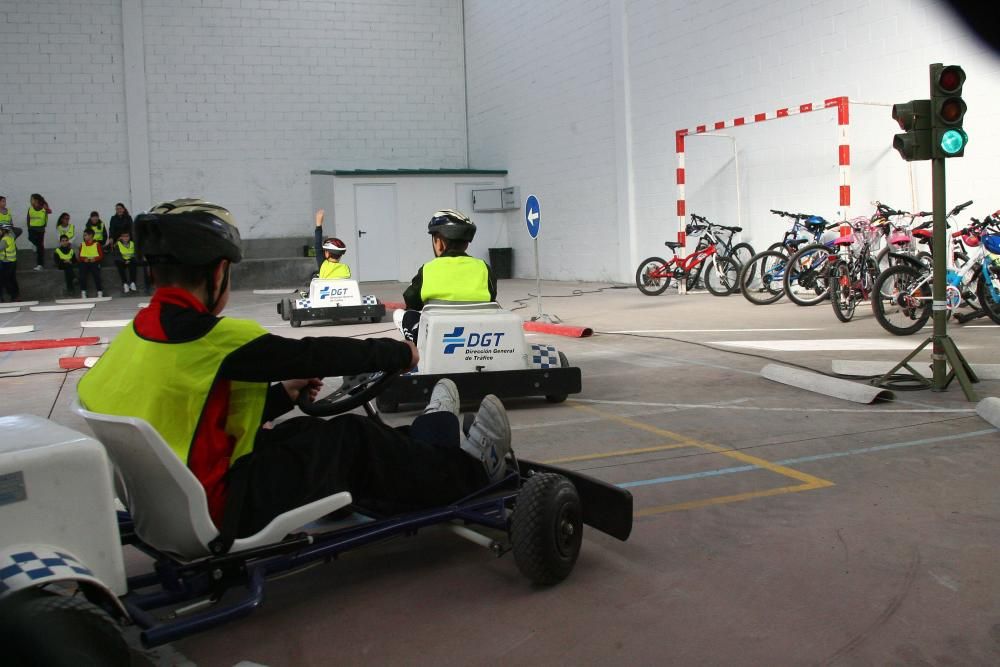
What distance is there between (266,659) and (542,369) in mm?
3503

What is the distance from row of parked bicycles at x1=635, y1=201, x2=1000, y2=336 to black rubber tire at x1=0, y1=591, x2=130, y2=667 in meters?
7.88

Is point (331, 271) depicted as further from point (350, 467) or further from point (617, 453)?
point (350, 467)

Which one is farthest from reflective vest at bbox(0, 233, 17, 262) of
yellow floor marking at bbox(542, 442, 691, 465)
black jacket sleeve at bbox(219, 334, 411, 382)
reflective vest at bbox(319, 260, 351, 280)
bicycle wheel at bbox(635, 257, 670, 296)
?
black jacket sleeve at bbox(219, 334, 411, 382)

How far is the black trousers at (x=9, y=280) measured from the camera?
56.9 ft

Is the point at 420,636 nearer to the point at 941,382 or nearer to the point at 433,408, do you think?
the point at 433,408

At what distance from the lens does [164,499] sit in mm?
2414

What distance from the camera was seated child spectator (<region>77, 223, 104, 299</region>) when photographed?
17938 mm

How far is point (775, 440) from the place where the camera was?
4738mm

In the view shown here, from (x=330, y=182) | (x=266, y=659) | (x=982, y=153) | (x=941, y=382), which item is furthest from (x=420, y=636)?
(x=330, y=182)

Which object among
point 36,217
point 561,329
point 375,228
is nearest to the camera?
point 561,329

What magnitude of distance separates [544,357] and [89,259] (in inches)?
580

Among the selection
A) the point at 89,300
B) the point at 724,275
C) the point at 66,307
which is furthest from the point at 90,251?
the point at 724,275

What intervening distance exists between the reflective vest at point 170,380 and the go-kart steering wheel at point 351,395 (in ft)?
1.35

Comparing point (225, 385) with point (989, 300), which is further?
point (989, 300)
